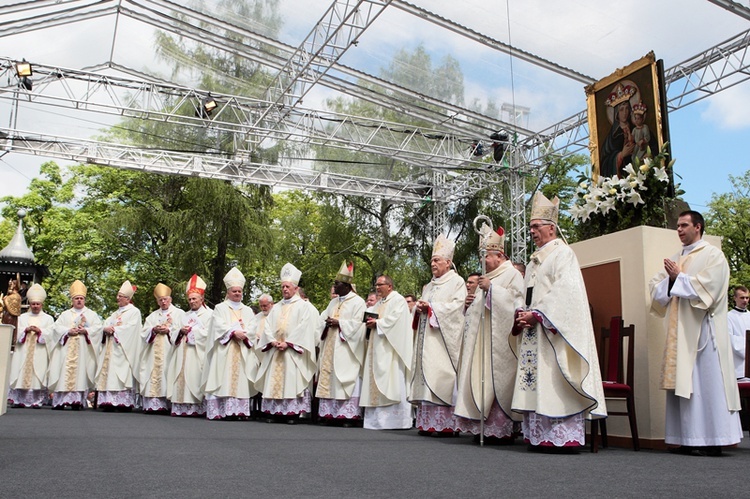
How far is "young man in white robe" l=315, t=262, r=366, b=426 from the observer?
10164 mm

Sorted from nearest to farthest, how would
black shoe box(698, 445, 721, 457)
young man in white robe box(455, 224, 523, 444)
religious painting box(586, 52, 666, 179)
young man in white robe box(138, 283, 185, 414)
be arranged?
black shoe box(698, 445, 721, 457) → young man in white robe box(455, 224, 523, 444) → religious painting box(586, 52, 666, 179) → young man in white robe box(138, 283, 185, 414)

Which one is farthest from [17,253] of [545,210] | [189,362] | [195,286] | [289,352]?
[545,210]

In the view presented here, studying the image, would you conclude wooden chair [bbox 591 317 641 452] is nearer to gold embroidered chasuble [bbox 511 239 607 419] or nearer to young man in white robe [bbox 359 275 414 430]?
gold embroidered chasuble [bbox 511 239 607 419]

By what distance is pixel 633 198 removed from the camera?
24.2ft

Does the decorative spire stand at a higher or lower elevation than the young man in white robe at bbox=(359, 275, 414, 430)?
higher

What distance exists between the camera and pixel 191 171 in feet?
61.1

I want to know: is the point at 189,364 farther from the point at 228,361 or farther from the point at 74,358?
the point at 74,358

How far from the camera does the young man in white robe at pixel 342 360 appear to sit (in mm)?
10164

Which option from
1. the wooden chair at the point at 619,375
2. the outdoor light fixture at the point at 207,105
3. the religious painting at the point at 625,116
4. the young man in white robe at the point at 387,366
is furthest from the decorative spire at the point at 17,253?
the wooden chair at the point at 619,375

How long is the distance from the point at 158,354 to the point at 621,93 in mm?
8109

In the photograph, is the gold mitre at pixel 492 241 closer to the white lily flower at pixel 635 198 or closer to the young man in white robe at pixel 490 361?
the young man in white robe at pixel 490 361

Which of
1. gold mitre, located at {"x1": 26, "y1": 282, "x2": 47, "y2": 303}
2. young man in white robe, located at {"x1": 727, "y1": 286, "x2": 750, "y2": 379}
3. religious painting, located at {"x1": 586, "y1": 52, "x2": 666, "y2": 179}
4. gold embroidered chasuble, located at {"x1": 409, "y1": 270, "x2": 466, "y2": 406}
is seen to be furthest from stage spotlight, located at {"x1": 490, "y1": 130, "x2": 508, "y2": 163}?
gold mitre, located at {"x1": 26, "y1": 282, "x2": 47, "y2": 303}

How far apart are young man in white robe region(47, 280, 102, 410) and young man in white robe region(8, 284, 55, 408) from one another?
0.19 metres

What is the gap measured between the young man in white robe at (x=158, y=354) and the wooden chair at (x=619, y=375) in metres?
7.45
